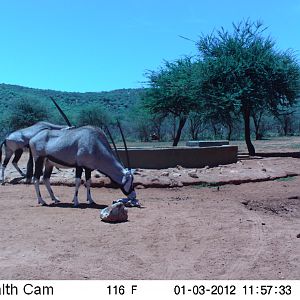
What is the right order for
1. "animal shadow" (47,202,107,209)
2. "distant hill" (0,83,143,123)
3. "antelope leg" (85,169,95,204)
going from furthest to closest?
"distant hill" (0,83,143,123)
"antelope leg" (85,169,95,204)
"animal shadow" (47,202,107,209)

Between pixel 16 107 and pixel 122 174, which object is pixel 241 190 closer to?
pixel 122 174

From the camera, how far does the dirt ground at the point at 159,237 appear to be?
6.51 meters

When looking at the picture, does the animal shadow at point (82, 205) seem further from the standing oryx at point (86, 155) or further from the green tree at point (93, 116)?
the green tree at point (93, 116)

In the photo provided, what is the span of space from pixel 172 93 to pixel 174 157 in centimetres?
1252

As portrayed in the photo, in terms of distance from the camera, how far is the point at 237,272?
6.44 meters

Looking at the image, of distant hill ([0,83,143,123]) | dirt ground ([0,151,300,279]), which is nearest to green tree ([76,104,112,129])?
distant hill ([0,83,143,123])

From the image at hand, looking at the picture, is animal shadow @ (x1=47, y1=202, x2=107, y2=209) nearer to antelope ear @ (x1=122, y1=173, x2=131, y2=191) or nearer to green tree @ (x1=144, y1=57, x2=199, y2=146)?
antelope ear @ (x1=122, y1=173, x2=131, y2=191)

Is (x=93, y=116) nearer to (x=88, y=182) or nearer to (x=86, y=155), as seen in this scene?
(x=88, y=182)

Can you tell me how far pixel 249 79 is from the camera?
24.4 m

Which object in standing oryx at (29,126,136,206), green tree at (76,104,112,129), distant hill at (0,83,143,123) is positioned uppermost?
distant hill at (0,83,143,123)

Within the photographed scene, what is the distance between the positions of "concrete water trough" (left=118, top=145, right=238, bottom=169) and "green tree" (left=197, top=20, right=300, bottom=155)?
20.1 feet


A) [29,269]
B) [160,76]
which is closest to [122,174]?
[29,269]

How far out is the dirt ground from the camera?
6508mm

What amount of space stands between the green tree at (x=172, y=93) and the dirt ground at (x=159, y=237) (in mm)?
15113
